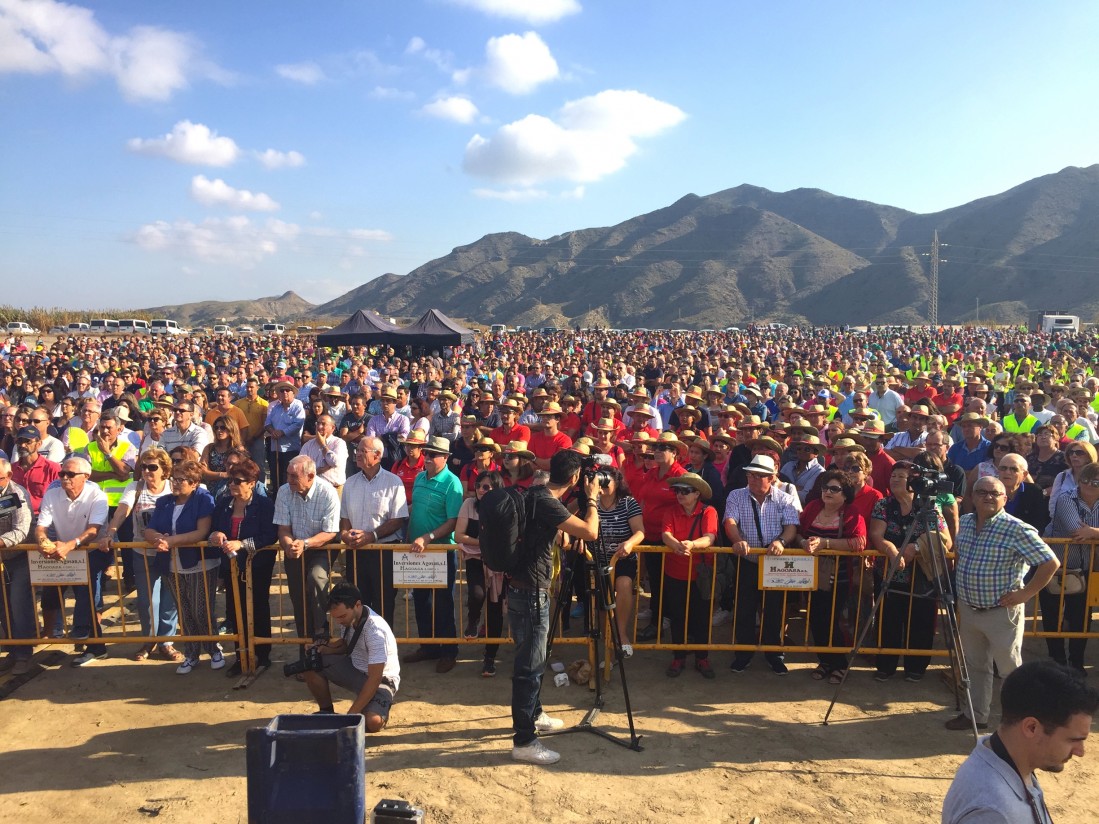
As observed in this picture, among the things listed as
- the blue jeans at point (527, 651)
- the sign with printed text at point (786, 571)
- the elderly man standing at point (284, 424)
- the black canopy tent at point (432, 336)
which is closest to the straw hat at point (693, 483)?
the sign with printed text at point (786, 571)

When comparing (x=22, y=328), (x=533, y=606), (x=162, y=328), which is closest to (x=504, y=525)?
(x=533, y=606)

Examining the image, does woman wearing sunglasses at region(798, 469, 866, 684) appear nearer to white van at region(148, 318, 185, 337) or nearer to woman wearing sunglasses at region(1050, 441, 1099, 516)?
woman wearing sunglasses at region(1050, 441, 1099, 516)

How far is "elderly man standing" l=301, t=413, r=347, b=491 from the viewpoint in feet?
24.6

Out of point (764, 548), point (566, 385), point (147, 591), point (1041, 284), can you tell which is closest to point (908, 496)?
point (764, 548)

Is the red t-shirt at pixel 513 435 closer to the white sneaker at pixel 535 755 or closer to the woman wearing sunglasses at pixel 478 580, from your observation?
the woman wearing sunglasses at pixel 478 580

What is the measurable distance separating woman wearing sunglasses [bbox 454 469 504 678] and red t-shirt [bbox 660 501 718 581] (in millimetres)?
1386

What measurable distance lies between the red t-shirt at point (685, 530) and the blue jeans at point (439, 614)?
69.9 inches

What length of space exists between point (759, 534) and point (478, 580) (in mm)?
2316

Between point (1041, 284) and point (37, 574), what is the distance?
12419 cm

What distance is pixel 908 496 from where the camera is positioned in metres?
5.38

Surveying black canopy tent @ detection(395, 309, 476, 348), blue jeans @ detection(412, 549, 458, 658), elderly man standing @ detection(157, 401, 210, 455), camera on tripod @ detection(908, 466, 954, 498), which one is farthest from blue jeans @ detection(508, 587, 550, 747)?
black canopy tent @ detection(395, 309, 476, 348)

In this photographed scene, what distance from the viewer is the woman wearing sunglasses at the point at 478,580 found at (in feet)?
18.5

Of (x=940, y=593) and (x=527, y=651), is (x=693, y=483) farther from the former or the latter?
(x=527, y=651)

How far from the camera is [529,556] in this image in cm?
426
